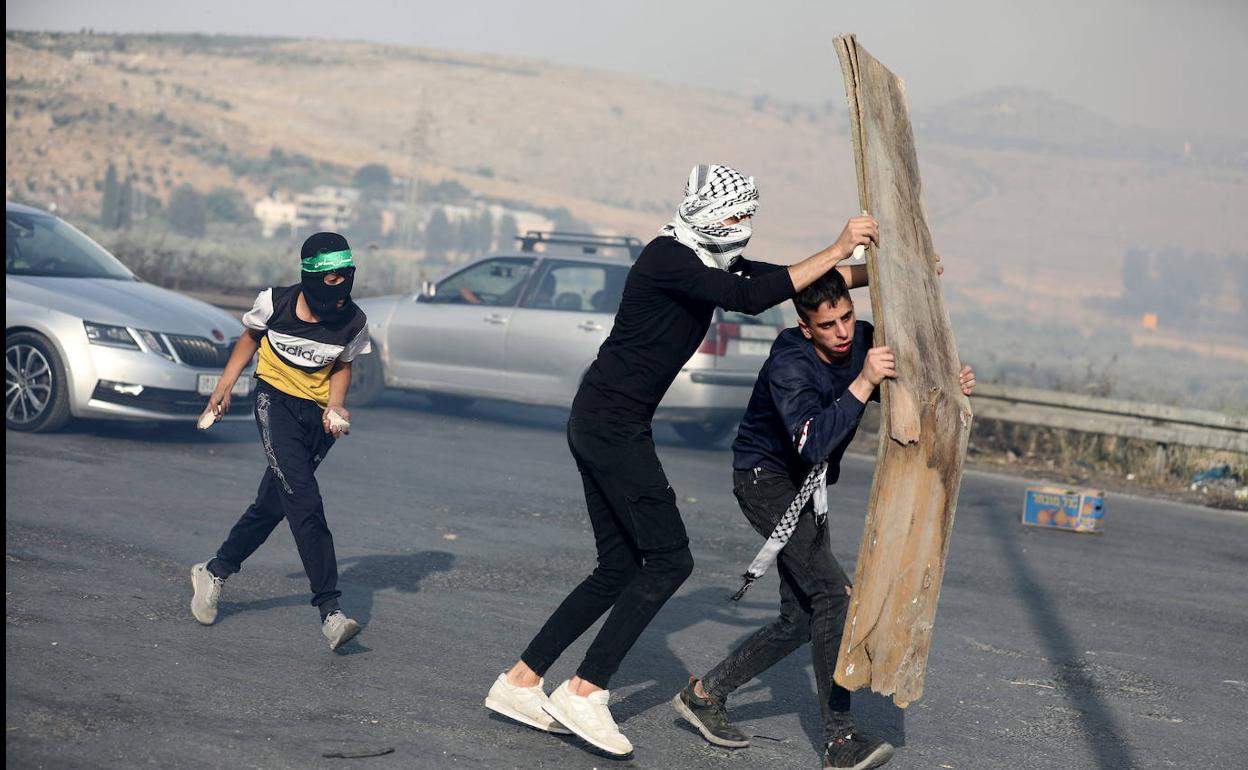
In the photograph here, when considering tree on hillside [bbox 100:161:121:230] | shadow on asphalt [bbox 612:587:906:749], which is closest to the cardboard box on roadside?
shadow on asphalt [bbox 612:587:906:749]

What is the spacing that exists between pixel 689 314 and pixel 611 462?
0.57 m

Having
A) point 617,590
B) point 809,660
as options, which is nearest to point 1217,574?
point 809,660

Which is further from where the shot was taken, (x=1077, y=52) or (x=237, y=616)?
(x=1077, y=52)

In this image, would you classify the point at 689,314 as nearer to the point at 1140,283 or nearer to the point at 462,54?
the point at 1140,283

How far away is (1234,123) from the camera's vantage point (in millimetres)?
116000

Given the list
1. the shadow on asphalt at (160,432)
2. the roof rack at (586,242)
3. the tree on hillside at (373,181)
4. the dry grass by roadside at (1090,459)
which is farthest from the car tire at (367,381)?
the tree on hillside at (373,181)

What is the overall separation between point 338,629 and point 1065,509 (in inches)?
279

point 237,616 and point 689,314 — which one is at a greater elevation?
point 689,314

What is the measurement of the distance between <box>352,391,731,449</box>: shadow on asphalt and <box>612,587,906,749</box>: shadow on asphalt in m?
8.11

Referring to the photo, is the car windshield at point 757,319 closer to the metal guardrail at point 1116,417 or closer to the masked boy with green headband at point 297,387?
the metal guardrail at point 1116,417

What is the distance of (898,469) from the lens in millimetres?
4953

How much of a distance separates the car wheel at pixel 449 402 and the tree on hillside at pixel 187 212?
2035 inches

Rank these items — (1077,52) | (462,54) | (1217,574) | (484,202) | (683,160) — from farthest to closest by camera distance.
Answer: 1. (462,54)
2. (1077,52)
3. (683,160)
4. (484,202)
5. (1217,574)

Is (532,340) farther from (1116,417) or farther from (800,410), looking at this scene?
(800,410)
